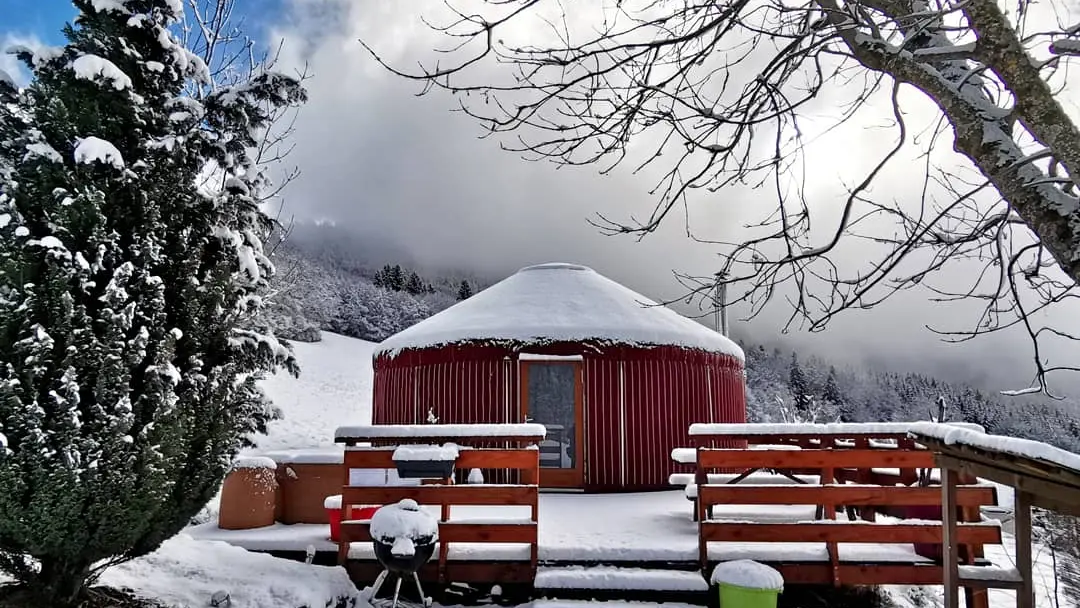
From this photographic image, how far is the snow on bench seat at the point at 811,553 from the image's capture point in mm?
4516

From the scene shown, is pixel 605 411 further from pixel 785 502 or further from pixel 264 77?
pixel 264 77

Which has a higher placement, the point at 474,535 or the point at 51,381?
the point at 51,381

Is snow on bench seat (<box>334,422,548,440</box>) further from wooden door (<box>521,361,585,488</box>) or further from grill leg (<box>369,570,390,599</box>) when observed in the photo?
wooden door (<box>521,361,585,488</box>)

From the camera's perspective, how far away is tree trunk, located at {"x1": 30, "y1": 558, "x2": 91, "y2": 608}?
120 inches

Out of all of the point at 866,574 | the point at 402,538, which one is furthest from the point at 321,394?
the point at 866,574

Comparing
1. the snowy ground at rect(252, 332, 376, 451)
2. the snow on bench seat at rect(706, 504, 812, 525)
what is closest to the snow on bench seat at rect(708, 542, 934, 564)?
the snow on bench seat at rect(706, 504, 812, 525)

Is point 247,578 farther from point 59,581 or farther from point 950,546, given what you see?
point 950,546

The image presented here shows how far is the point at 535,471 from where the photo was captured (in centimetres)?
467

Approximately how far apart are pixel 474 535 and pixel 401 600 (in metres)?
0.63

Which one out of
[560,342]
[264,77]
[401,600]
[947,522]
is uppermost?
[264,77]

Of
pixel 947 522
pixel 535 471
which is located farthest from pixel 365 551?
pixel 947 522

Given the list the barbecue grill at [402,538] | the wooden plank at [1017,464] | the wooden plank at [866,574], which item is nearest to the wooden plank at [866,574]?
the wooden plank at [866,574]

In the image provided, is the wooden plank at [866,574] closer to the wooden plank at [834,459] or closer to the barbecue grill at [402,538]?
the wooden plank at [834,459]

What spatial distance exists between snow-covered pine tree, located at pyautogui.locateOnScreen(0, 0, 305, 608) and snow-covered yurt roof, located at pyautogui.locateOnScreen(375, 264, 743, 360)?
4873 millimetres
